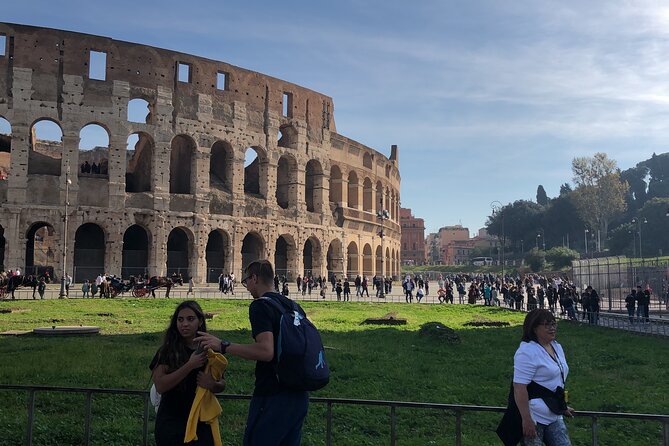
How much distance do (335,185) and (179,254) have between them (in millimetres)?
13214

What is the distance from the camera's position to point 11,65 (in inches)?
1241

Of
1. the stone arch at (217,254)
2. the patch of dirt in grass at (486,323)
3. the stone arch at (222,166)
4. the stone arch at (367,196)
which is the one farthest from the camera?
the stone arch at (367,196)

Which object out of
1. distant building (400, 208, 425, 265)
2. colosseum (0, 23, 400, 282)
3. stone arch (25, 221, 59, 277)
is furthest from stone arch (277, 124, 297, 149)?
distant building (400, 208, 425, 265)

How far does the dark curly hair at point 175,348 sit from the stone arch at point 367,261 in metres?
44.7

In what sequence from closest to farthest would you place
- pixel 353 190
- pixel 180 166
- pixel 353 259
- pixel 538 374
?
pixel 538 374
pixel 180 166
pixel 353 259
pixel 353 190

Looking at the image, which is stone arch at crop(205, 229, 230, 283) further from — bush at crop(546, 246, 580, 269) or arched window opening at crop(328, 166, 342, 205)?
bush at crop(546, 246, 580, 269)

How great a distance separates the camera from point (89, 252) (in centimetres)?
3366

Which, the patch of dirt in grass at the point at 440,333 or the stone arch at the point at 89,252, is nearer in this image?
the patch of dirt in grass at the point at 440,333

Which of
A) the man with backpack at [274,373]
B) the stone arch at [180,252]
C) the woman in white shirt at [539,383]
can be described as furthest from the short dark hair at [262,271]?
the stone arch at [180,252]

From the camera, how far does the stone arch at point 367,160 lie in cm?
4803

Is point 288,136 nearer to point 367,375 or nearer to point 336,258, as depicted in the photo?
point 336,258

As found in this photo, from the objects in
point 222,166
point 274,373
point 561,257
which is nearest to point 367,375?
point 274,373

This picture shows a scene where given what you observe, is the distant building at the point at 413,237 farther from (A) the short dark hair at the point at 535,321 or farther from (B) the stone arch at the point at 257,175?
(A) the short dark hair at the point at 535,321

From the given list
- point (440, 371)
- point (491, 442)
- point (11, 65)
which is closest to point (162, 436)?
point (491, 442)
